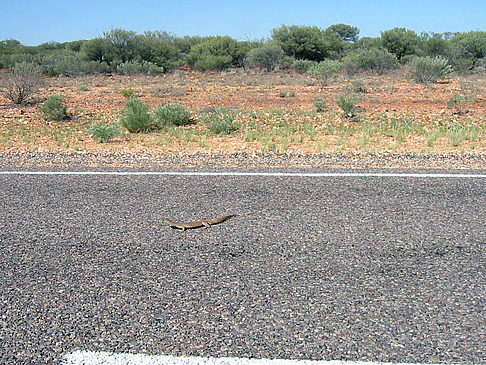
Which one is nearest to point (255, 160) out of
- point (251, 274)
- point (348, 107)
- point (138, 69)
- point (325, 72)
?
point (251, 274)

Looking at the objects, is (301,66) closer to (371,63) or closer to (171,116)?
(371,63)

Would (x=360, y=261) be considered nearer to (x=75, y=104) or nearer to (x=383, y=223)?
(x=383, y=223)

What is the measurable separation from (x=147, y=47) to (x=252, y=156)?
105 feet

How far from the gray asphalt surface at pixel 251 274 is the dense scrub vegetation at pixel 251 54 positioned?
25667 mm

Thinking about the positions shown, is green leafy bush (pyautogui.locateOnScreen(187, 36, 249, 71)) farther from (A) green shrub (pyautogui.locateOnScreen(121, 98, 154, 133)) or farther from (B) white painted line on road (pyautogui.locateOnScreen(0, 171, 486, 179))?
(B) white painted line on road (pyautogui.locateOnScreen(0, 171, 486, 179))

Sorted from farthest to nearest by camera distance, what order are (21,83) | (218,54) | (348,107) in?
1. (218,54)
2. (21,83)
3. (348,107)

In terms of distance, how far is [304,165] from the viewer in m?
7.84

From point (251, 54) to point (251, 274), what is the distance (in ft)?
112

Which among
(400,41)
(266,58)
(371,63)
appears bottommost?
(371,63)

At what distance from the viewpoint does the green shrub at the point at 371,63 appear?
97.3ft

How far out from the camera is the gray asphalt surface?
9.50ft

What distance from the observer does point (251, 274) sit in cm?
377

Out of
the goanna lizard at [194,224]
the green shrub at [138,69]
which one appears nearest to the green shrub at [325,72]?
the green shrub at [138,69]

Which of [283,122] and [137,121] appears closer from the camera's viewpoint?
[137,121]
